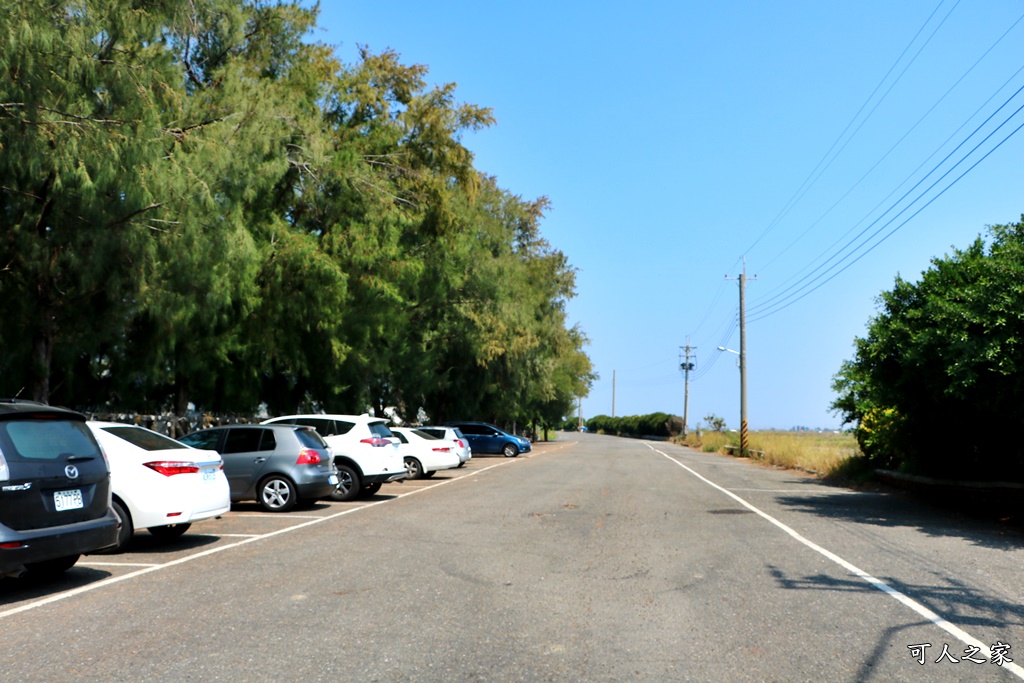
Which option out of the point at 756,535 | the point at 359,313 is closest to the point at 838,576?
the point at 756,535

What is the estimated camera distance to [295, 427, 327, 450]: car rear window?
49.9 ft

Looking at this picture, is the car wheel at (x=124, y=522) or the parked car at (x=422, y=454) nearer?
the car wheel at (x=124, y=522)

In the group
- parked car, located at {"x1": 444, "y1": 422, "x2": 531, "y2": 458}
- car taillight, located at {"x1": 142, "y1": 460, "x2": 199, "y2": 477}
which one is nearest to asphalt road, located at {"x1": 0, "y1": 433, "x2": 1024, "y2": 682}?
car taillight, located at {"x1": 142, "y1": 460, "x2": 199, "y2": 477}

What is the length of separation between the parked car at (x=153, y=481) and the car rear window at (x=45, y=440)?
54.9 inches

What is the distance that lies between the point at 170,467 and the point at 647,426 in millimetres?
101988

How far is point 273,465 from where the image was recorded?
1512 centimetres

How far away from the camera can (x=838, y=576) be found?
9430mm

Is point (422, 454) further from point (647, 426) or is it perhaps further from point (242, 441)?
point (647, 426)

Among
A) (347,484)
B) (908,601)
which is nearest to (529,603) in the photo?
(908,601)

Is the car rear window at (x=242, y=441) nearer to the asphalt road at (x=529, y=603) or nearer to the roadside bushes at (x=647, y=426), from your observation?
the asphalt road at (x=529, y=603)

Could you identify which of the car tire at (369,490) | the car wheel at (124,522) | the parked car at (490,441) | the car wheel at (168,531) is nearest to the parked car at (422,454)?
the car tire at (369,490)

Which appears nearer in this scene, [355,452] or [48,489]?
[48,489]

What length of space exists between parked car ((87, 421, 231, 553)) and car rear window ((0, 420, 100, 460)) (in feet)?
4.58

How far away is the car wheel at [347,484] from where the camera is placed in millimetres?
17562
